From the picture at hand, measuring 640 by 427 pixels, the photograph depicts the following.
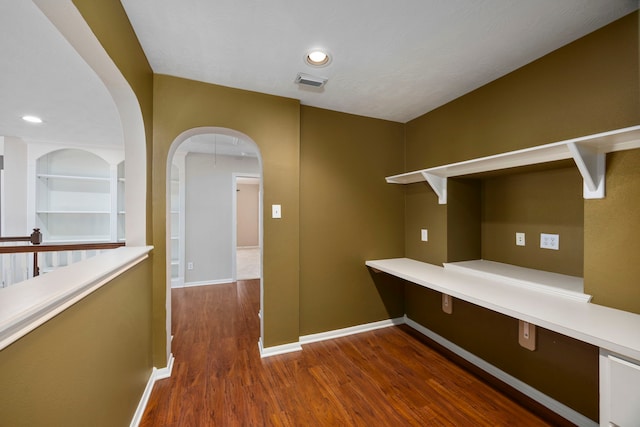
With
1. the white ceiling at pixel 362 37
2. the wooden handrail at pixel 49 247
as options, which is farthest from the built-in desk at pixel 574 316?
the wooden handrail at pixel 49 247

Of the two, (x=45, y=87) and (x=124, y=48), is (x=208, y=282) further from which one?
(x=124, y=48)

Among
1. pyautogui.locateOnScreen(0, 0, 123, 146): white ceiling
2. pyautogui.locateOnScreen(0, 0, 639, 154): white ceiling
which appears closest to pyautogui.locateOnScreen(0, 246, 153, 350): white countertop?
pyautogui.locateOnScreen(0, 0, 639, 154): white ceiling

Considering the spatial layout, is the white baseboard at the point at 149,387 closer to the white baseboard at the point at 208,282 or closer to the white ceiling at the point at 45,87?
the white ceiling at the point at 45,87

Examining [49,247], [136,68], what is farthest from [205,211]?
[136,68]

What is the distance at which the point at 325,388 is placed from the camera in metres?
1.87

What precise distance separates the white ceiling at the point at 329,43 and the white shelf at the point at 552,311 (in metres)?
1.60

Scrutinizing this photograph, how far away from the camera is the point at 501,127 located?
200cm

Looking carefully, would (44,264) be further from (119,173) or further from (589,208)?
(589,208)

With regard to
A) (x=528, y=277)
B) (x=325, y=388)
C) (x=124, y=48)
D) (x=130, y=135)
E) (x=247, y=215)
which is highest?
(x=124, y=48)

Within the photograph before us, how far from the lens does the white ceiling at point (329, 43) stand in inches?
53.1

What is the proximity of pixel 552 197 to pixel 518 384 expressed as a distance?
1390 mm

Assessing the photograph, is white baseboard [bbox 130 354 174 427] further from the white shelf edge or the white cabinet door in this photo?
the white shelf edge

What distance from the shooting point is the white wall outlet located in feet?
5.87

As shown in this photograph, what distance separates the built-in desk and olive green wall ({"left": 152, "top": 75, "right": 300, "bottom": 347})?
1125 mm
